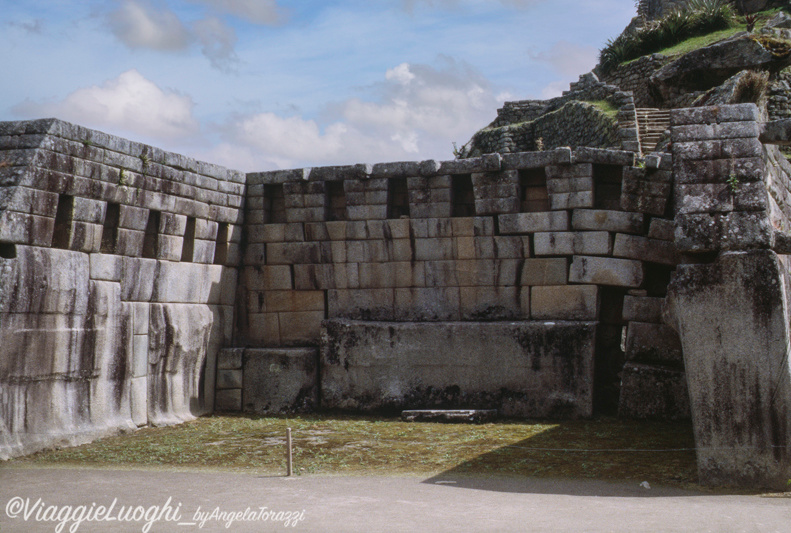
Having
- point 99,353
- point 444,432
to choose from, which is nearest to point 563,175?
point 444,432

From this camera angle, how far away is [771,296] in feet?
25.4

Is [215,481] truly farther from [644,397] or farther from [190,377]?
[644,397]

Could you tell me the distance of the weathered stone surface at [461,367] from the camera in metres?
11.3

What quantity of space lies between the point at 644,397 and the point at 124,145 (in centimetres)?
778

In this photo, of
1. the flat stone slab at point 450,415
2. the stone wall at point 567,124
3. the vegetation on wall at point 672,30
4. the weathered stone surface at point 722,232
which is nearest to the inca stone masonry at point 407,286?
the weathered stone surface at point 722,232

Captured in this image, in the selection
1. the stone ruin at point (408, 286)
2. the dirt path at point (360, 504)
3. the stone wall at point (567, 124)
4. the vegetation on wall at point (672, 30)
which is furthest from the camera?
the vegetation on wall at point (672, 30)

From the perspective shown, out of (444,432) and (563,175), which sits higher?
(563,175)

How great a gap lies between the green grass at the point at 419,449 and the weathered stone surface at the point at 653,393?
18 cm

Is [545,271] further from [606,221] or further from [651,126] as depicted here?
[651,126]

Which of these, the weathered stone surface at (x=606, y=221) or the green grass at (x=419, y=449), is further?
the weathered stone surface at (x=606, y=221)

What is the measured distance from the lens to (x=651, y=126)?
20641 millimetres

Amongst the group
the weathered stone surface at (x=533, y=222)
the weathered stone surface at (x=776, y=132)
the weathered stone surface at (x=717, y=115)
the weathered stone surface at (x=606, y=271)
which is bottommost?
the weathered stone surface at (x=606, y=271)

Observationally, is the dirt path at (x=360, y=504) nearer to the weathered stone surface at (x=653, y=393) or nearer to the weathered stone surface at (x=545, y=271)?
the weathered stone surface at (x=653, y=393)

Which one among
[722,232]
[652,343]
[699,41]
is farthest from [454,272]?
[699,41]
